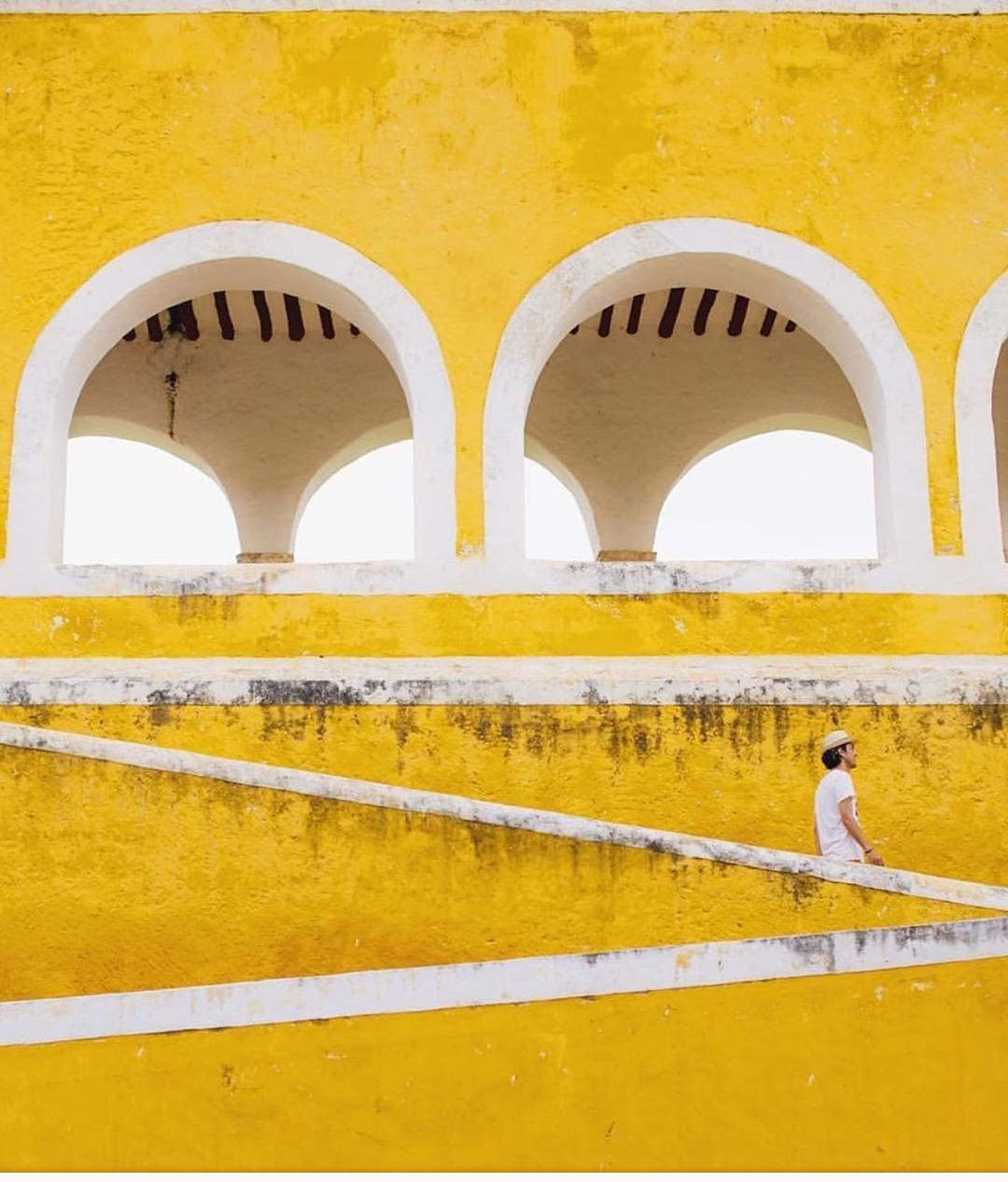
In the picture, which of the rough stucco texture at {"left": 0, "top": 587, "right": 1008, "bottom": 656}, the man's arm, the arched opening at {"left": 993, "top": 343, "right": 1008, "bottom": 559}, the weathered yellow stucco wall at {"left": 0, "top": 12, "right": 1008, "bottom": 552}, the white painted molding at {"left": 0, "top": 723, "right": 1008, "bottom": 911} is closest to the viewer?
the white painted molding at {"left": 0, "top": 723, "right": 1008, "bottom": 911}

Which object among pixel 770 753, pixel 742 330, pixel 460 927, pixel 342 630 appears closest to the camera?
pixel 460 927

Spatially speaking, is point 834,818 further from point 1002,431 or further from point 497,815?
point 1002,431

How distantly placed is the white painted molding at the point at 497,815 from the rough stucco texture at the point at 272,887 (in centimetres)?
3

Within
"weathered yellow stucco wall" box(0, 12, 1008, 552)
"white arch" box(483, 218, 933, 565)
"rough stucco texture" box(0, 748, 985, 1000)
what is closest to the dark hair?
"rough stucco texture" box(0, 748, 985, 1000)

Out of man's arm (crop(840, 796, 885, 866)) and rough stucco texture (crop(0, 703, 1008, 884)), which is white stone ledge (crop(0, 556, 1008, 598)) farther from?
man's arm (crop(840, 796, 885, 866))

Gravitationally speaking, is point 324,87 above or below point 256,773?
above

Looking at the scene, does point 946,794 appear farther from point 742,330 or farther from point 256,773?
point 742,330

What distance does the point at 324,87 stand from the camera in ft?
21.1

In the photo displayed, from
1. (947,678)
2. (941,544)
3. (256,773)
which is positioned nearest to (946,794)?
(947,678)

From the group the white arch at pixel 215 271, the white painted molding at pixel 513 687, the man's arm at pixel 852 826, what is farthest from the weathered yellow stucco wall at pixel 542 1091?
the white arch at pixel 215 271

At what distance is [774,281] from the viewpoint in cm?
638

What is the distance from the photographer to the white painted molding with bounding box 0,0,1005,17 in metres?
6.46

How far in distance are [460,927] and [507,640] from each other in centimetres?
181

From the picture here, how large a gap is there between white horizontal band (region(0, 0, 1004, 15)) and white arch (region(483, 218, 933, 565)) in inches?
42.2
